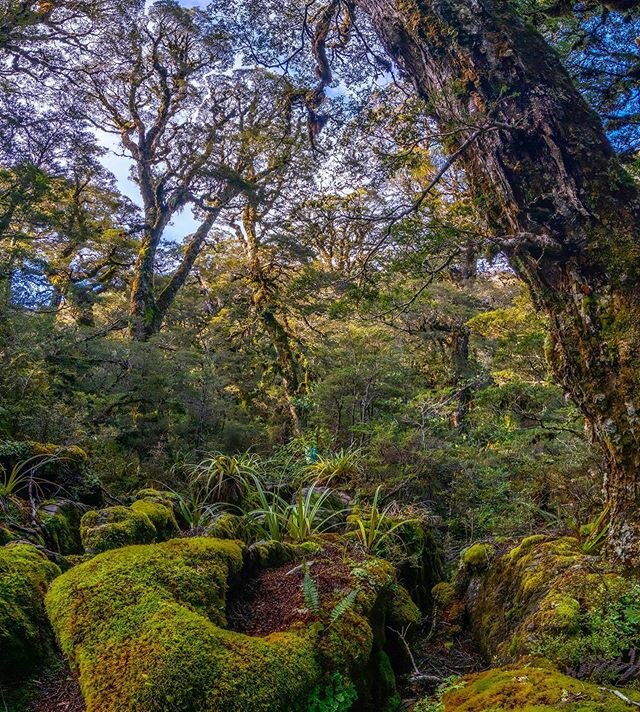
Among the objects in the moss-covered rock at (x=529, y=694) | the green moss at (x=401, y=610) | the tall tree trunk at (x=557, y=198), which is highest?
the tall tree trunk at (x=557, y=198)

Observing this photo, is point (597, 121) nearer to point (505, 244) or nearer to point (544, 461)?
point (505, 244)

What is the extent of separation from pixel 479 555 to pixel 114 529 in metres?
3.24

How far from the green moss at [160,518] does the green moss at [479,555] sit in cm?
276

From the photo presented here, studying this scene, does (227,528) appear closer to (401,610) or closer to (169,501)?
(169,501)

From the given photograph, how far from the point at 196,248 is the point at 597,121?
12.1m

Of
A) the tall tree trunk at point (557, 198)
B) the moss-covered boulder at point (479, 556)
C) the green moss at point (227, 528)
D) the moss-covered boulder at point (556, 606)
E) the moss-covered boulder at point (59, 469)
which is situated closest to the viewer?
the moss-covered boulder at point (556, 606)

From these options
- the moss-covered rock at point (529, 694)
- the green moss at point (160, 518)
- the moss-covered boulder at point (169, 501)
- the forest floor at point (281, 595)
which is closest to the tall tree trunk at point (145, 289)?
the moss-covered boulder at point (169, 501)

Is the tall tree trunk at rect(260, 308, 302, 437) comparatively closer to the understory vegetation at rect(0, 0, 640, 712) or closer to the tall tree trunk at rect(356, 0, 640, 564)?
the understory vegetation at rect(0, 0, 640, 712)

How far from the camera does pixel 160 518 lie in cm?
378

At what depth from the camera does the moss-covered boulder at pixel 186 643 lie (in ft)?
5.16

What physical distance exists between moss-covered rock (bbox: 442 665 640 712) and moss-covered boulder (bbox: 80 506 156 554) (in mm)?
2144

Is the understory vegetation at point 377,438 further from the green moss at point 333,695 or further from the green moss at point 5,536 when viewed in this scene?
the green moss at point 5,536

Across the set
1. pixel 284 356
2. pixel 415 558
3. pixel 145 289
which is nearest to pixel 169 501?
pixel 415 558

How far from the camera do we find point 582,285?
10.6 ft
